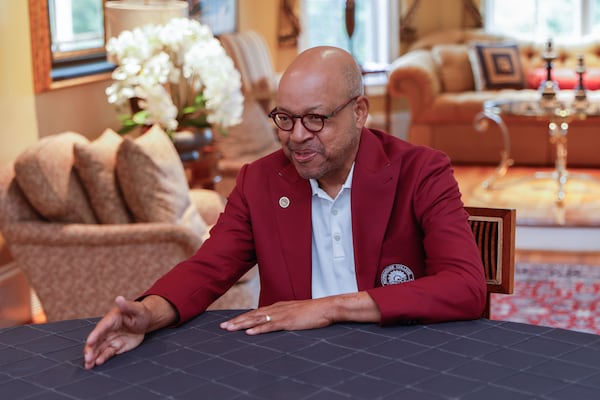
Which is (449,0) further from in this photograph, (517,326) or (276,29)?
(517,326)

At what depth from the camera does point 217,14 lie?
24.5 feet

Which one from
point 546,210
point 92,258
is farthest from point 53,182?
point 546,210

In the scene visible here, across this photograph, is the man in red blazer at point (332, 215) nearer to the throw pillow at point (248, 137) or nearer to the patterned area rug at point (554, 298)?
the patterned area rug at point (554, 298)

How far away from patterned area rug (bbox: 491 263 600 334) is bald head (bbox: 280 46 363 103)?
2.61 metres

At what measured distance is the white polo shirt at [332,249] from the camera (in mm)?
2354

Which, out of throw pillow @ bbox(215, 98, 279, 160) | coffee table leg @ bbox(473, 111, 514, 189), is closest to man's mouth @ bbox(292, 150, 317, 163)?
throw pillow @ bbox(215, 98, 279, 160)

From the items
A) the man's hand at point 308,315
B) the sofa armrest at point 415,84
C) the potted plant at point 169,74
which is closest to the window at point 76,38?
the potted plant at point 169,74

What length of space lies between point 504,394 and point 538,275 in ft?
12.8

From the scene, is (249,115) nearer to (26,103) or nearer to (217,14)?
(217,14)

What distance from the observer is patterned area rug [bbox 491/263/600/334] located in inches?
182

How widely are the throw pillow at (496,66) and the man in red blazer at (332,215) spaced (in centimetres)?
670

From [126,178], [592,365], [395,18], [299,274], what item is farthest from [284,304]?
[395,18]

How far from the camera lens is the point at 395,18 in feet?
32.2

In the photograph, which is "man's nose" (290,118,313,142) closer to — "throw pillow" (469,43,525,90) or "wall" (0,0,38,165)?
"wall" (0,0,38,165)
